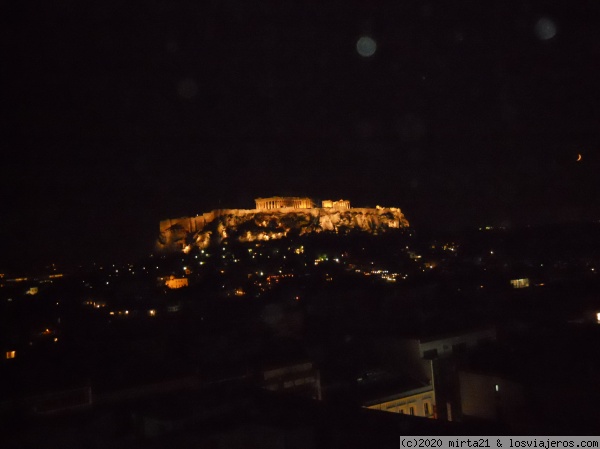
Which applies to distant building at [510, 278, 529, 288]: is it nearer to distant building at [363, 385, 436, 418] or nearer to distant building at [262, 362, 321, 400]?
distant building at [363, 385, 436, 418]

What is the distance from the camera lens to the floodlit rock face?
115 feet

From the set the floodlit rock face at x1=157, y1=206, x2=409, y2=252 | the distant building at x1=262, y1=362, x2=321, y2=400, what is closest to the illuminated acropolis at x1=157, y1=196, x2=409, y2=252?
the floodlit rock face at x1=157, y1=206, x2=409, y2=252

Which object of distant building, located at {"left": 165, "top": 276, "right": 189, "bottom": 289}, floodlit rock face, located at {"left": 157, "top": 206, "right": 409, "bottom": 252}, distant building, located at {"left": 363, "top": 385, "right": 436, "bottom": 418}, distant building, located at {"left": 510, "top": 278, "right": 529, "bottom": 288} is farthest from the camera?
floodlit rock face, located at {"left": 157, "top": 206, "right": 409, "bottom": 252}

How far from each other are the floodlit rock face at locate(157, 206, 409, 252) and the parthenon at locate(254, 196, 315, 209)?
197cm

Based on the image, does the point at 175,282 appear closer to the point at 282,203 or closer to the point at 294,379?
the point at 294,379

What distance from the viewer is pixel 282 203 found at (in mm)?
42875

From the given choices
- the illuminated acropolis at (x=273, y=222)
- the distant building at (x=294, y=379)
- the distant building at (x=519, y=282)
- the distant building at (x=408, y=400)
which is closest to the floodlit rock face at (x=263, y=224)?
the illuminated acropolis at (x=273, y=222)

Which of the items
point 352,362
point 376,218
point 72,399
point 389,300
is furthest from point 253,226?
point 72,399

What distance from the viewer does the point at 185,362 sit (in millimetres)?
7098

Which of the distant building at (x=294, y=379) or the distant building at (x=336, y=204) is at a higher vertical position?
the distant building at (x=336, y=204)

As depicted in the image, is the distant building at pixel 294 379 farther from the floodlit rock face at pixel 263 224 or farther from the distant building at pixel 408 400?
the floodlit rock face at pixel 263 224

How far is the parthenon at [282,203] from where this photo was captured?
42.4 m

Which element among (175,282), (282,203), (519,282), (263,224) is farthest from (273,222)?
(519,282)

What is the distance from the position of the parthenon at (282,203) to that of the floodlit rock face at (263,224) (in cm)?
197
